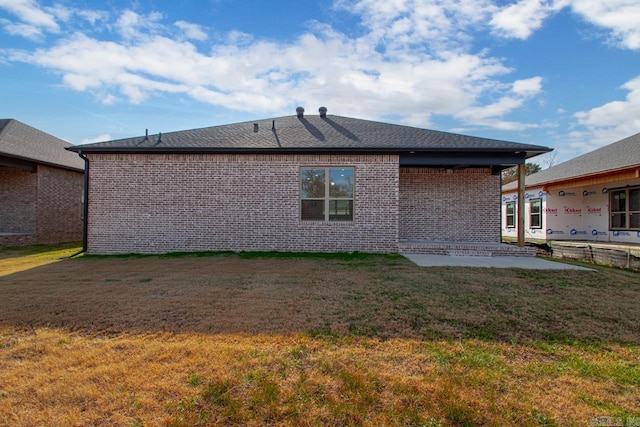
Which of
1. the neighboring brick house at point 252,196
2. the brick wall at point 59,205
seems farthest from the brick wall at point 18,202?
the neighboring brick house at point 252,196

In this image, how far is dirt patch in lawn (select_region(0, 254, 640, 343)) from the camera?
3707mm

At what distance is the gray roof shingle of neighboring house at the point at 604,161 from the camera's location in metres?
12.1

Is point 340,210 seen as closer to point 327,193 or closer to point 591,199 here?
point 327,193

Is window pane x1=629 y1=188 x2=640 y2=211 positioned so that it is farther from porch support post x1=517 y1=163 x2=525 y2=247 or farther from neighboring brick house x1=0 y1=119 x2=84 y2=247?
neighboring brick house x1=0 y1=119 x2=84 y2=247

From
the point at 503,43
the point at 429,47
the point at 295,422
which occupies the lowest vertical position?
the point at 295,422

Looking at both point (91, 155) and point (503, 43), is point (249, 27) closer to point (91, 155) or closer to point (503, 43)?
point (91, 155)

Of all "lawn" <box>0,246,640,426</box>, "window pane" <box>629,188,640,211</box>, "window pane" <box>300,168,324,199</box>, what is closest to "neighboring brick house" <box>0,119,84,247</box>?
"lawn" <box>0,246,640,426</box>

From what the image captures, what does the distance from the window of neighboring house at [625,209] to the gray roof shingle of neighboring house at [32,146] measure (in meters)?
22.2

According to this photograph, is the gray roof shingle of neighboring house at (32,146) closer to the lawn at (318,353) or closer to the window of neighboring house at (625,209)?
the lawn at (318,353)

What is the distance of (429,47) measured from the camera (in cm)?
1055

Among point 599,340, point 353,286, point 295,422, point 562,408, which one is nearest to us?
point 295,422

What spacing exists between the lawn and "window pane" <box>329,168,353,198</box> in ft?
15.0

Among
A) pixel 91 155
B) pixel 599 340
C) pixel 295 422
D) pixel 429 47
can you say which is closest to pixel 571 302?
pixel 599 340

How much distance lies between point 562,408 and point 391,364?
47.2 inches
